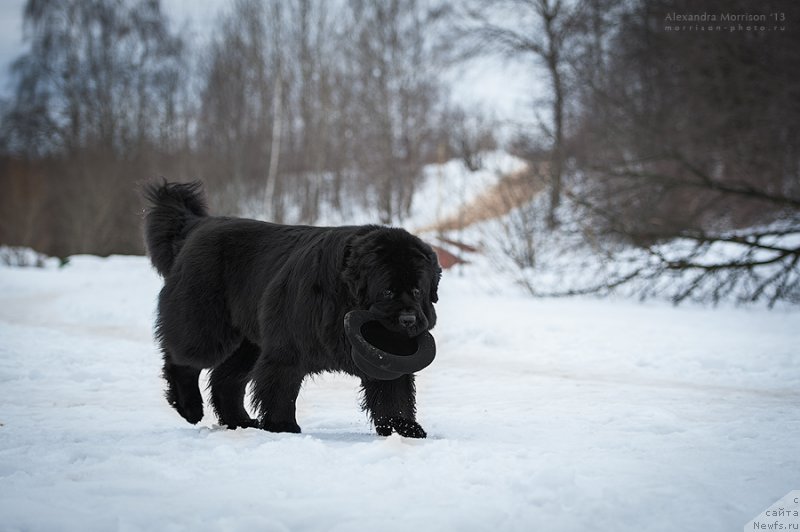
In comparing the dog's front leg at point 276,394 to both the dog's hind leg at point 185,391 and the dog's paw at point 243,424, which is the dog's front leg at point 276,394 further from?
the dog's hind leg at point 185,391

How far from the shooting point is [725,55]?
12.1m

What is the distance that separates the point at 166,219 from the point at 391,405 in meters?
2.45

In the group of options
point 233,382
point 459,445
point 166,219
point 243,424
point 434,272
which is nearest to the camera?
point 459,445

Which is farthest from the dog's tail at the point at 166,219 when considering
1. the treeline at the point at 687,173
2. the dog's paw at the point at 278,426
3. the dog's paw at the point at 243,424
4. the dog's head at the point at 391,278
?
the treeline at the point at 687,173

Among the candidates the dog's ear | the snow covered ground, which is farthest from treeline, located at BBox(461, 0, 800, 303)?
the dog's ear

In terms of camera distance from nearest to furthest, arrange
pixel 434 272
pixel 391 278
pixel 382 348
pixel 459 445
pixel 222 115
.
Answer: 1. pixel 459 445
2. pixel 391 278
3. pixel 382 348
4. pixel 434 272
5. pixel 222 115

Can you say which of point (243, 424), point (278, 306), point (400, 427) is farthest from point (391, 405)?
point (243, 424)

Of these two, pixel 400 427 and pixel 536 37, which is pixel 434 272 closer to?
pixel 400 427

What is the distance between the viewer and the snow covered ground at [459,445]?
2.60 meters

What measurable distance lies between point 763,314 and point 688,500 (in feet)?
26.5

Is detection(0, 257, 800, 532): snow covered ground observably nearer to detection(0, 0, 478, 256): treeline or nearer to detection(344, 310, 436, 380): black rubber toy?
detection(344, 310, 436, 380): black rubber toy

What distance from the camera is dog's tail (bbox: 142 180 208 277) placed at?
527 centimetres

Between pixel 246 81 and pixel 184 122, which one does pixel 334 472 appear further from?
pixel 184 122

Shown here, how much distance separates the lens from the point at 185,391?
4695mm
